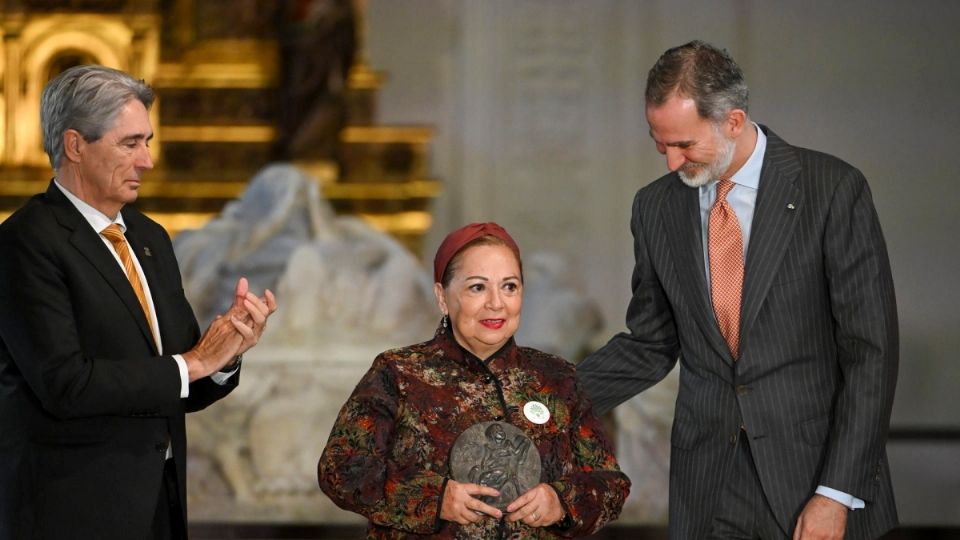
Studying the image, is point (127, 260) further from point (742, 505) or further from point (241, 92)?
point (241, 92)

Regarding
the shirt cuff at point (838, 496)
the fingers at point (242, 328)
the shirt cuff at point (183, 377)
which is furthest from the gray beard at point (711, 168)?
the shirt cuff at point (183, 377)

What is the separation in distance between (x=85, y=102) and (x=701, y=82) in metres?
1.24

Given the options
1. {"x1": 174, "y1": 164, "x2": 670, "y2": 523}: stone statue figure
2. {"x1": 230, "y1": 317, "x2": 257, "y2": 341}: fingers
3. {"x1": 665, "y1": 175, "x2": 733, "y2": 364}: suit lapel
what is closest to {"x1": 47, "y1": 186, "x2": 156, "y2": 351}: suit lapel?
{"x1": 230, "y1": 317, "x2": 257, "y2": 341}: fingers

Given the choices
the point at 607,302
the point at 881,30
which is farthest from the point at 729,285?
the point at 881,30

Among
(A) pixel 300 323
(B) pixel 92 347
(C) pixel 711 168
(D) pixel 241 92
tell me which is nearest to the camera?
(B) pixel 92 347

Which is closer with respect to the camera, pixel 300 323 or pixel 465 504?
pixel 465 504

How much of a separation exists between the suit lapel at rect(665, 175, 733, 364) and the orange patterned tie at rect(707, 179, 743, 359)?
0.02m

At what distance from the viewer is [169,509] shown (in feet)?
8.93

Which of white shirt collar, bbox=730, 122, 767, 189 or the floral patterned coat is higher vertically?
white shirt collar, bbox=730, 122, 767, 189

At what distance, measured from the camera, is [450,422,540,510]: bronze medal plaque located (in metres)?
2.45

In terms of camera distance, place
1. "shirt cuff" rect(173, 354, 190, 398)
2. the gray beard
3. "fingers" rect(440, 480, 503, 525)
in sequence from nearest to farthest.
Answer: "fingers" rect(440, 480, 503, 525), "shirt cuff" rect(173, 354, 190, 398), the gray beard

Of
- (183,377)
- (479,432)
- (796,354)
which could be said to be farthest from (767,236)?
(183,377)

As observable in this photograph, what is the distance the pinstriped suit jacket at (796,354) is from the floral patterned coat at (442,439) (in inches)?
13.2

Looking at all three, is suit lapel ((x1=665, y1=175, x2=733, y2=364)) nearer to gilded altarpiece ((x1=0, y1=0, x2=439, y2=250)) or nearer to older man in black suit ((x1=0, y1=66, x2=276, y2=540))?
older man in black suit ((x1=0, y1=66, x2=276, y2=540))
